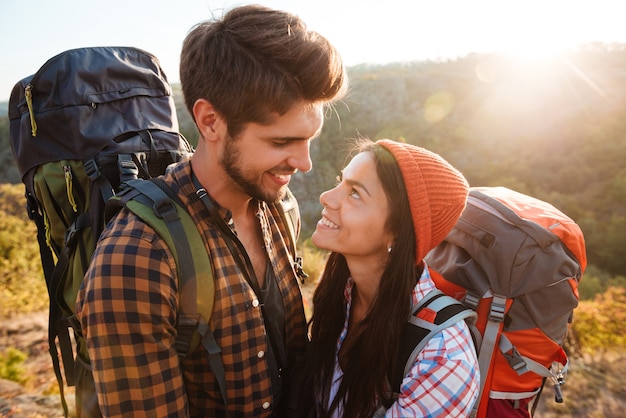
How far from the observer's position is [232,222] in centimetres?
171

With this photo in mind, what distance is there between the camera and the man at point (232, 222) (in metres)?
1.30

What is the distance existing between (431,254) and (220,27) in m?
1.57

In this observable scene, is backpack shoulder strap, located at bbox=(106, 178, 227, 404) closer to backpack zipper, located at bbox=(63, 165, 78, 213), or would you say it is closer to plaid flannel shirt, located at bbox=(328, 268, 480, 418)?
backpack zipper, located at bbox=(63, 165, 78, 213)

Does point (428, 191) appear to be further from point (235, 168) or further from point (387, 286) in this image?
point (235, 168)

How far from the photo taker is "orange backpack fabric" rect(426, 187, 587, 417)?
1718mm

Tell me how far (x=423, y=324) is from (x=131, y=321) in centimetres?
110

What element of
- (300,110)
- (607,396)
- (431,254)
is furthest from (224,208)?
(607,396)

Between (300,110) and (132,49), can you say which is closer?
(300,110)

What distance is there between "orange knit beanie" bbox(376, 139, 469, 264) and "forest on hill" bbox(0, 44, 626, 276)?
13327mm

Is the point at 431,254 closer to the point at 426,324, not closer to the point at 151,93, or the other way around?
the point at 426,324

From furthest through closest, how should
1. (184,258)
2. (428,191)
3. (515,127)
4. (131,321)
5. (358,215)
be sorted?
(515,127)
(358,215)
(428,191)
(184,258)
(131,321)

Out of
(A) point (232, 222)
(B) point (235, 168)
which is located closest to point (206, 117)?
(B) point (235, 168)

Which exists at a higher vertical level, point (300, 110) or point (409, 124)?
point (300, 110)

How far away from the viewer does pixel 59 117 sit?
1.66 m
